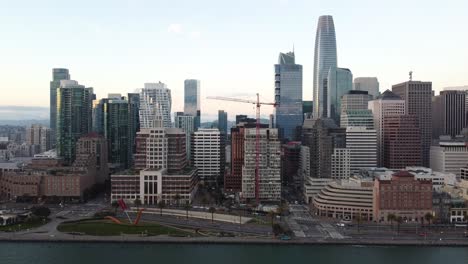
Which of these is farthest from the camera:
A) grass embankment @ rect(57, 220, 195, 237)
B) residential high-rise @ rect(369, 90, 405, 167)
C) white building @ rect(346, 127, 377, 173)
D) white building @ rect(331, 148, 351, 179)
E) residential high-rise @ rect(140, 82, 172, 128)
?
residential high-rise @ rect(140, 82, 172, 128)

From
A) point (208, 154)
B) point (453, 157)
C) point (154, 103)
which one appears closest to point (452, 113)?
point (453, 157)

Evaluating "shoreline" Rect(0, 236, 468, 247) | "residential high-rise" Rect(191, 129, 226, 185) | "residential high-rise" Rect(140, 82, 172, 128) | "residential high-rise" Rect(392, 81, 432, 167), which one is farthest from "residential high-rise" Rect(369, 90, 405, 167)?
"shoreline" Rect(0, 236, 468, 247)

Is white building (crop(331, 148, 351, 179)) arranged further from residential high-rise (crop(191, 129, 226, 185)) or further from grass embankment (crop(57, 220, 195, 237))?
grass embankment (crop(57, 220, 195, 237))

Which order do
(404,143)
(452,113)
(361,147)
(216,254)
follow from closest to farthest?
(216,254) < (361,147) < (404,143) < (452,113)

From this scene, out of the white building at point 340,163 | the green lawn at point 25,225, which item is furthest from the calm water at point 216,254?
the white building at point 340,163

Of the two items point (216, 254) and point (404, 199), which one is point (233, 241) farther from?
point (404, 199)
